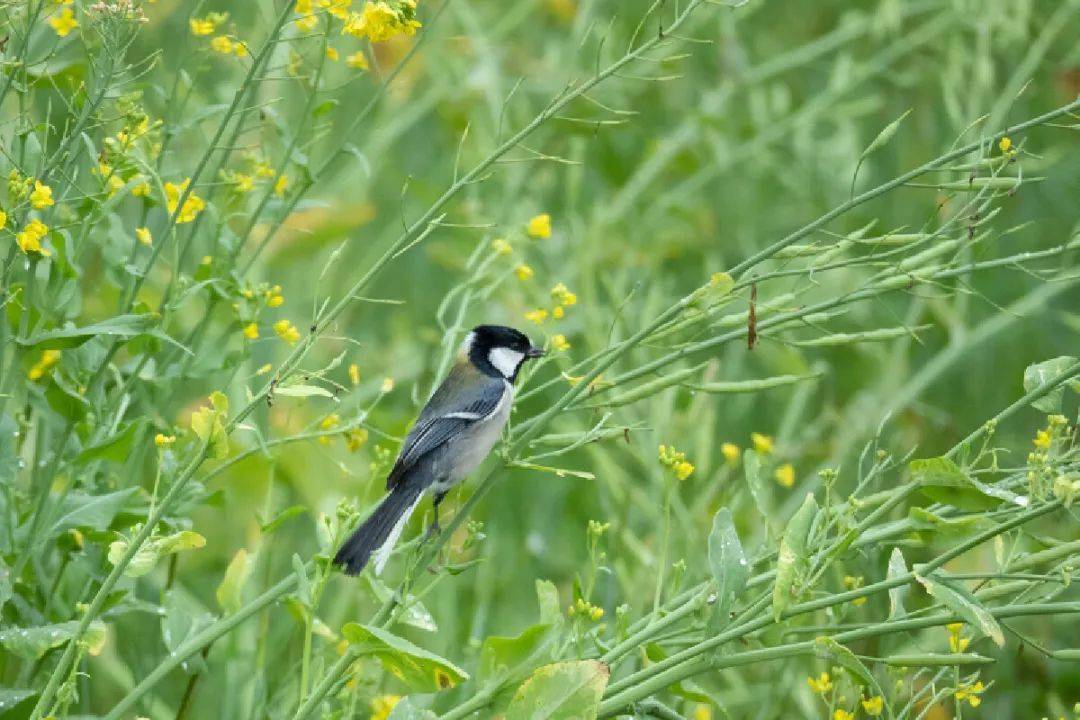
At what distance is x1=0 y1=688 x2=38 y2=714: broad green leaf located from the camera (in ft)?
5.71

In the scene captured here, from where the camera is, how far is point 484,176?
1.83 metres

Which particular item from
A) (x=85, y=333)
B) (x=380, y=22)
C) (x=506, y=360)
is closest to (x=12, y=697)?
(x=85, y=333)

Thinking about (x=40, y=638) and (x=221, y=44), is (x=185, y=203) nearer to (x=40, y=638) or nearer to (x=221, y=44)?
(x=221, y=44)

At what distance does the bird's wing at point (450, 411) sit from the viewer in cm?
258

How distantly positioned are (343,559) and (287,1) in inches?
30.0

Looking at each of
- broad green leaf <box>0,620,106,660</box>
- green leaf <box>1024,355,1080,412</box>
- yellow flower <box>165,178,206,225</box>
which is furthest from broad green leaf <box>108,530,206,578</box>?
green leaf <box>1024,355,1080,412</box>

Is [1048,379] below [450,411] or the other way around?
the other way around

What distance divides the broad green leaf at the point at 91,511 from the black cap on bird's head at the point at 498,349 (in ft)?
3.76

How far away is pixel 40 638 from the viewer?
1721mm

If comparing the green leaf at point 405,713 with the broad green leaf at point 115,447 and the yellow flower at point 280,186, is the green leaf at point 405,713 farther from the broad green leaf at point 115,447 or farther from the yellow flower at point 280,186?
the yellow flower at point 280,186

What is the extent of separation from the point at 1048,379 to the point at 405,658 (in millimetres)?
808

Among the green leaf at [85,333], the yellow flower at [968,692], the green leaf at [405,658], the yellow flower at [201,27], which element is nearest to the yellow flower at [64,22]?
the yellow flower at [201,27]

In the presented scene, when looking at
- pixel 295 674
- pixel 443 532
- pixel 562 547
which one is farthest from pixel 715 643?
pixel 562 547

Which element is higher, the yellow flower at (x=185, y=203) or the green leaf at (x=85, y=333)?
the yellow flower at (x=185, y=203)
